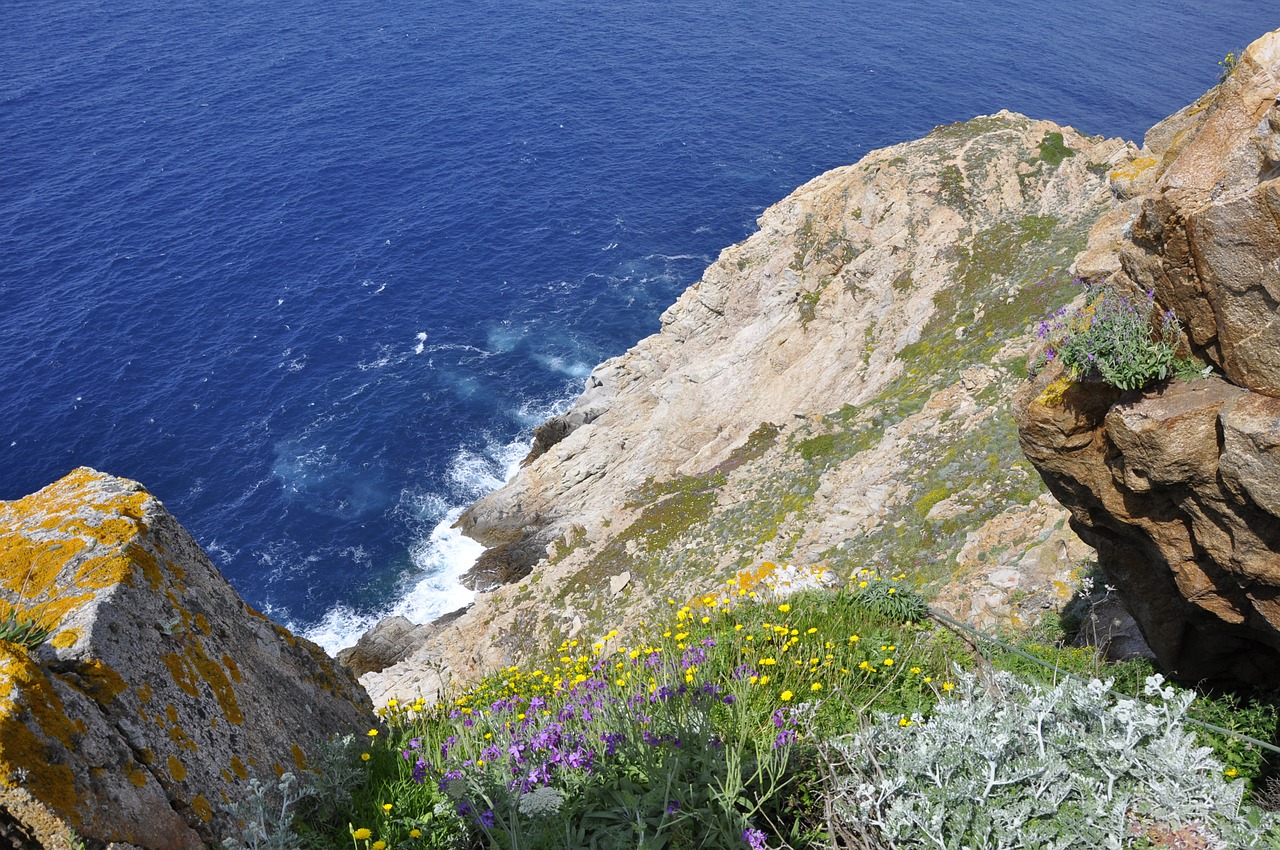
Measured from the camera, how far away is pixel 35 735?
17.8ft

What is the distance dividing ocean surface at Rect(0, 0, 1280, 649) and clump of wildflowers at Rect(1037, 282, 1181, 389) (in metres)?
42.2

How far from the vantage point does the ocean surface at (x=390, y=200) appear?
179 feet

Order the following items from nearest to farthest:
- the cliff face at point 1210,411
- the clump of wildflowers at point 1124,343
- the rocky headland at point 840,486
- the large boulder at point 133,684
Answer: the large boulder at point 133,684
the rocky headland at point 840,486
the cliff face at point 1210,411
the clump of wildflowers at point 1124,343

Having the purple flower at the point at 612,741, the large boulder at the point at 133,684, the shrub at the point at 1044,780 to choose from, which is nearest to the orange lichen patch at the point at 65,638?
the large boulder at the point at 133,684

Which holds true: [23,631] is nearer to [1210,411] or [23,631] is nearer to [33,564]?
[33,564]

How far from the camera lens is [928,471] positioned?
26812mm

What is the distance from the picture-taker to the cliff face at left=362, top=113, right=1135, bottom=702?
2509 cm

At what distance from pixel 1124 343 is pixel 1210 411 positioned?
3.63ft

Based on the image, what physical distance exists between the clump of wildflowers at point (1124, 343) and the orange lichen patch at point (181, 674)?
31.7 ft

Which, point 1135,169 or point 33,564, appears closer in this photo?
point 33,564

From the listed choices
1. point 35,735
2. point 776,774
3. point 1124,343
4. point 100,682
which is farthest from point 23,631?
point 1124,343

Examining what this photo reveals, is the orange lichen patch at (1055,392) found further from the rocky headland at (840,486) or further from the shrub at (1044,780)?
the shrub at (1044,780)

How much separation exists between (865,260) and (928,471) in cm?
1728

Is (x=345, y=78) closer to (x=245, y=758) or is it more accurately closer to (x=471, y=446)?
(x=471, y=446)
